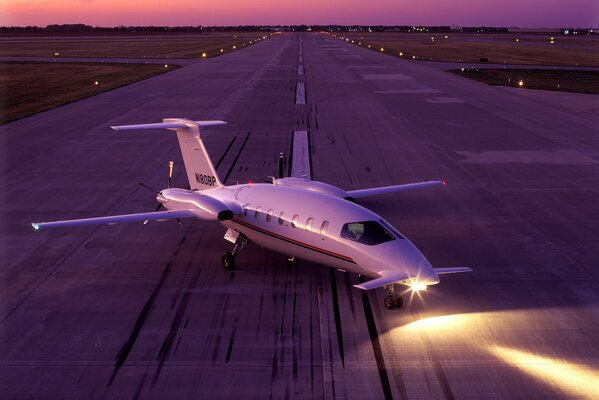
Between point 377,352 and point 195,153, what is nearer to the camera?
point 377,352

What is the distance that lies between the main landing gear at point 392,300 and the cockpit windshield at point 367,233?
4.42 feet

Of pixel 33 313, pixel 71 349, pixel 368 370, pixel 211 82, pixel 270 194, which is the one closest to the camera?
pixel 368 370

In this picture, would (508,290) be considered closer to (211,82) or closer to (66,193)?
(66,193)

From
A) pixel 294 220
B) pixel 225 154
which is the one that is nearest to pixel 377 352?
pixel 294 220

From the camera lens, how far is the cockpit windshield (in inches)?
563

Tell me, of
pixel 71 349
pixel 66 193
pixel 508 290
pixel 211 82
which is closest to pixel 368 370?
pixel 508 290

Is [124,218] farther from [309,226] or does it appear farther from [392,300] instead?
[392,300]

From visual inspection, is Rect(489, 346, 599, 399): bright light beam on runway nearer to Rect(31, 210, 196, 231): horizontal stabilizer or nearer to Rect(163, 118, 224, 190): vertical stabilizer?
Rect(31, 210, 196, 231): horizontal stabilizer

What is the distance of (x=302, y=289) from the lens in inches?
616

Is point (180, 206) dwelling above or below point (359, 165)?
above

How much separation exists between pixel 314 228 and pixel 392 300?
293 cm

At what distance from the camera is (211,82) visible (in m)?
66.0

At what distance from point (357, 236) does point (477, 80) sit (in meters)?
60.6

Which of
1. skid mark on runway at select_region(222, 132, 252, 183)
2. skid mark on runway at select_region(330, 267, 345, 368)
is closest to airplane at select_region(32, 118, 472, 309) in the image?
skid mark on runway at select_region(330, 267, 345, 368)
